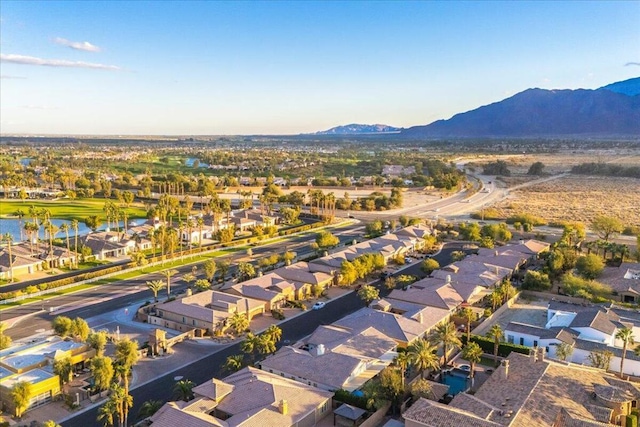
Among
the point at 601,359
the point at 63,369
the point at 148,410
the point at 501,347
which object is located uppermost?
the point at 63,369

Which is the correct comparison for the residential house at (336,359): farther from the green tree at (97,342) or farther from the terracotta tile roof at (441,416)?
the green tree at (97,342)

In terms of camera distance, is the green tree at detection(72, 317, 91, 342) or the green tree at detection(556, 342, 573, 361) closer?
the green tree at detection(556, 342, 573, 361)

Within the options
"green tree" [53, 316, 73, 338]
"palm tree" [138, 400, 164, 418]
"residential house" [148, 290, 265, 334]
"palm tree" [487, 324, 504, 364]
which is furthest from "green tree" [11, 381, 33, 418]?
"palm tree" [487, 324, 504, 364]

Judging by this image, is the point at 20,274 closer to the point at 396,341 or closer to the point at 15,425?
the point at 15,425

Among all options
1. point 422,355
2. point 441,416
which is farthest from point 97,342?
point 441,416

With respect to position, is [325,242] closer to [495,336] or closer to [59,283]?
[59,283]

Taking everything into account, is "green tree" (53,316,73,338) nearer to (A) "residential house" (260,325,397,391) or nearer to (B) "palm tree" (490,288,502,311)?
(A) "residential house" (260,325,397,391)
